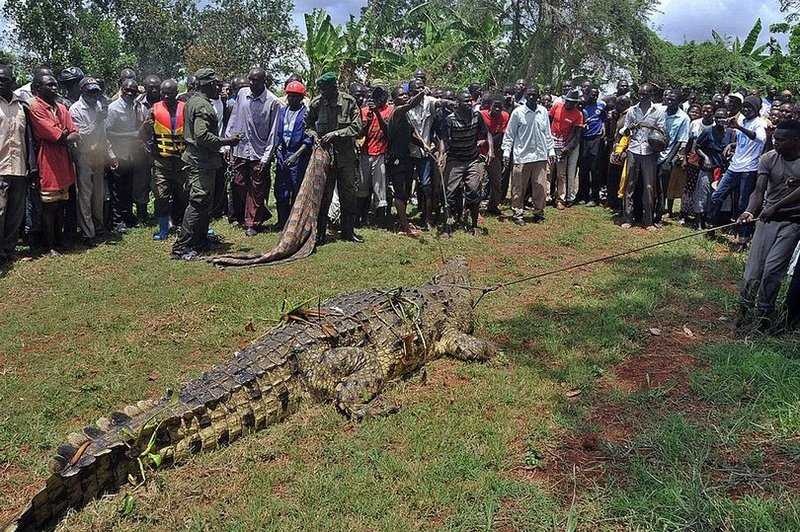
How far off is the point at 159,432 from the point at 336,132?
17.7ft

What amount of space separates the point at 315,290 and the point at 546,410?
3.13 metres

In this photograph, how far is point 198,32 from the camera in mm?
28969

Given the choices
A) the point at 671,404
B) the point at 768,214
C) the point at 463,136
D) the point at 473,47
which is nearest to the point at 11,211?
the point at 463,136

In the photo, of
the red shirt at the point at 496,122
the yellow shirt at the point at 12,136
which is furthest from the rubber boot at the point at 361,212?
the yellow shirt at the point at 12,136

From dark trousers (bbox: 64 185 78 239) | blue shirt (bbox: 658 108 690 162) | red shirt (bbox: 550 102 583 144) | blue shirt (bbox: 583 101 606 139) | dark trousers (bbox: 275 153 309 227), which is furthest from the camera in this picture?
blue shirt (bbox: 583 101 606 139)

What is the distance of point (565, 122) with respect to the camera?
10.7m

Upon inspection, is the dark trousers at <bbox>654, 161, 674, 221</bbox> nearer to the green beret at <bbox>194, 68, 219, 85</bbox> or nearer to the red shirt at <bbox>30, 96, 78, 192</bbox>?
the green beret at <bbox>194, 68, 219, 85</bbox>

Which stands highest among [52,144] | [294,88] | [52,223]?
[294,88]

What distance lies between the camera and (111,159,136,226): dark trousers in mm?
8875

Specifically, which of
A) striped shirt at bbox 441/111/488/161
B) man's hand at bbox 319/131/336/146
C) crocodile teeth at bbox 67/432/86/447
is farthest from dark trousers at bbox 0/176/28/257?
striped shirt at bbox 441/111/488/161

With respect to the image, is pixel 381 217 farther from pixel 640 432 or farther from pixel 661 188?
pixel 640 432

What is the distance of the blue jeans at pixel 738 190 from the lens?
8656mm

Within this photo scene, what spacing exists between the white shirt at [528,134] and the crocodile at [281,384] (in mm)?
4700

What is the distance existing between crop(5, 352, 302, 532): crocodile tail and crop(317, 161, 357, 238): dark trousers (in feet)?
15.2
